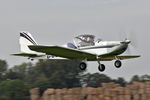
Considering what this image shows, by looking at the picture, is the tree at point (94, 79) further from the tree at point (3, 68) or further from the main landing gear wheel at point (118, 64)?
the main landing gear wheel at point (118, 64)

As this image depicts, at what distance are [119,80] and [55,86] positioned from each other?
54.7 ft

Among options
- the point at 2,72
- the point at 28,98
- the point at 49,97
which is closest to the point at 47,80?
the point at 2,72

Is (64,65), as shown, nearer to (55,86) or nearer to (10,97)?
(55,86)

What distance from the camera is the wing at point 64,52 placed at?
31.1 meters

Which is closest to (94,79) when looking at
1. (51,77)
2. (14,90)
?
(51,77)

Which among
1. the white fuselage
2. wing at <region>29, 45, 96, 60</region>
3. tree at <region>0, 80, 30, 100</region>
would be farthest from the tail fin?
tree at <region>0, 80, 30, 100</region>

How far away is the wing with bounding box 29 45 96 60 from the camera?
3106 cm

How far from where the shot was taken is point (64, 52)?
32.2 meters

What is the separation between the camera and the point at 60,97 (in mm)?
55969

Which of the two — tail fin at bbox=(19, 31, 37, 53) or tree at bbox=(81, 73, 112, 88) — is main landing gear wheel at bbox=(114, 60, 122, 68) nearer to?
tail fin at bbox=(19, 31, 37, 53)

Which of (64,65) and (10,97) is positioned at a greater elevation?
(64,65)

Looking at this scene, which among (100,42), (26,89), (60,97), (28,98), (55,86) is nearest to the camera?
(100,42)

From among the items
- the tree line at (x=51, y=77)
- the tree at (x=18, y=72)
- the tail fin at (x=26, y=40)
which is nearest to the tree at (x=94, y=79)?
the tree line at (x=51, y=77)

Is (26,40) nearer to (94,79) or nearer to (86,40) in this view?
(86,40)
